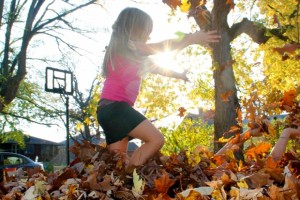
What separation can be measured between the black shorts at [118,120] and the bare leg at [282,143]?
0.97 meters

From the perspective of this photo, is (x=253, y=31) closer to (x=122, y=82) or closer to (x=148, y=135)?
(x=122, y=82)

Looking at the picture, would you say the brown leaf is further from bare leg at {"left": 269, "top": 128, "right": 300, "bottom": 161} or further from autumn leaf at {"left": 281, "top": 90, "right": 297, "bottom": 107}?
autumn leaf at {"left": 281, "top": 90, "right": 297, "bottom": 107}

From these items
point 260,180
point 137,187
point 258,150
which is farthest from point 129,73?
point 260,180

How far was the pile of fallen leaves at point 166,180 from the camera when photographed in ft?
3.45

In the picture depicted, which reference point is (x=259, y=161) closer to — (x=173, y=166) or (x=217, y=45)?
(x=173, y=166)

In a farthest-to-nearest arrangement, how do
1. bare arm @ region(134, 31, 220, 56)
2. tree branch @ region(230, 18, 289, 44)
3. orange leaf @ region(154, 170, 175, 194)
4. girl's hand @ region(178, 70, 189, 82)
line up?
tree branch @ region(230, 18, 289, 44)
girl's hand @ region(178, 70, 189, 82)
bare arm @ region(134, 31, 220, 56)
orange leaf @ region(154, 170, 175, 194)

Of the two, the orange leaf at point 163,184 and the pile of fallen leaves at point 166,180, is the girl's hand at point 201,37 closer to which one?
the pile of fallen leaves at point 166,180

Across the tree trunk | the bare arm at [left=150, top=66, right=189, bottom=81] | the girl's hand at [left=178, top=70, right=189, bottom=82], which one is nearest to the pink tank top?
the bare arm at [left=150, top=66, right=189, bottom=81]

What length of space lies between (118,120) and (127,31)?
66 centimetres

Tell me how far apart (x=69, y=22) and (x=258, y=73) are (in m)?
8.13

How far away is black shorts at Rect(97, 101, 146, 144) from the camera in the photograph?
2354mm

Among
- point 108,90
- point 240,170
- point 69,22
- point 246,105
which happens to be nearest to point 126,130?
point 108,90

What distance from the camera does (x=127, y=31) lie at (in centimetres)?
274

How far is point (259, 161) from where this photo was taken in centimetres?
125
